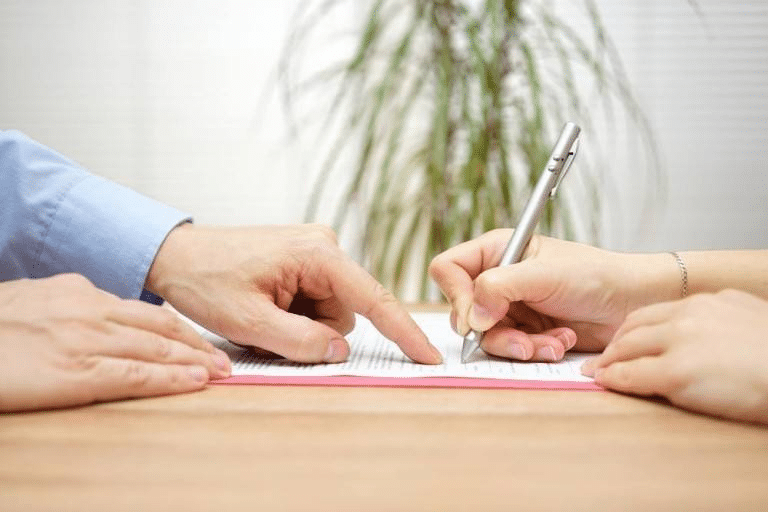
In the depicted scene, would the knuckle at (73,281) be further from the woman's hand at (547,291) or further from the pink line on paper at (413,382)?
the woman's hand at (547,291)

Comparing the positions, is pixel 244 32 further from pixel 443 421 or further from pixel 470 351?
pixel 443 421

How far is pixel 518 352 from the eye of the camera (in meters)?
0.71

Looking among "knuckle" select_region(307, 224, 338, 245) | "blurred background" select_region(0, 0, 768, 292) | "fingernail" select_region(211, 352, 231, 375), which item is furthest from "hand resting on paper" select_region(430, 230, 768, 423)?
"blurred background" select_region(0, 0, 768, 292)

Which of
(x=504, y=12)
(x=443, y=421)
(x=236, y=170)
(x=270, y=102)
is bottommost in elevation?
(x=236, y=170)

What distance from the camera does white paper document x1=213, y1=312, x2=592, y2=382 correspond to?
64cm

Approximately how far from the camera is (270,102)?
84.7 inches

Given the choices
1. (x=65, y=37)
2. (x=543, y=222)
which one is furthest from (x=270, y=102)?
(x=543, y=222)

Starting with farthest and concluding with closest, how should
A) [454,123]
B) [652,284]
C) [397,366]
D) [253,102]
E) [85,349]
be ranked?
[253,102]
[454,123]
[652,284]
[397,366]
[85,349]

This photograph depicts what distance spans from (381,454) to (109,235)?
0.46 m

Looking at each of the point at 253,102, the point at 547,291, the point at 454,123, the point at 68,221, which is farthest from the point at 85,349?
the point at 253,102

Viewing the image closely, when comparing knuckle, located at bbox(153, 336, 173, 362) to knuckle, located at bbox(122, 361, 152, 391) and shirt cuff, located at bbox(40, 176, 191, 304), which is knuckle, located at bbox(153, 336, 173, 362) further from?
shirt cuff, located at bbox(40, 176, 191, 304)

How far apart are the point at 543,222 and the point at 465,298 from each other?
884 millimetres

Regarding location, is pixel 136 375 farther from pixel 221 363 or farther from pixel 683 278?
pixel 683 278

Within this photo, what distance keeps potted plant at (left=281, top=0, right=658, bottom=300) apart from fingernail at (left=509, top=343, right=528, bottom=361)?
0.94 metres
